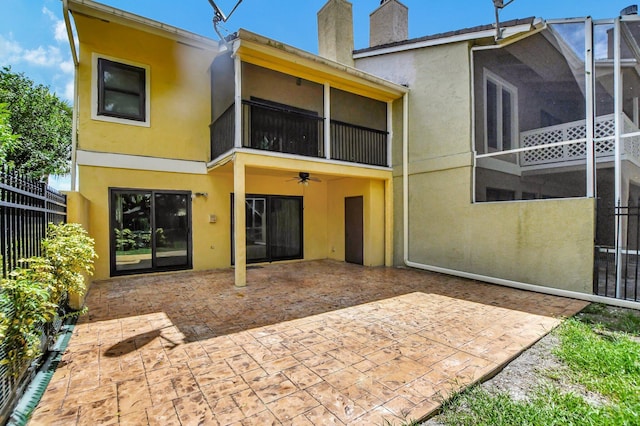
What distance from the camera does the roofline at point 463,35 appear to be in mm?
7001

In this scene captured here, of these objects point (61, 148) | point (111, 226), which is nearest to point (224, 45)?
point (111, 226)

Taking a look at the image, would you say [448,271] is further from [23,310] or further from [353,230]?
[23,310]

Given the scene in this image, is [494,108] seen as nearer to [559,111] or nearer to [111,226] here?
[559,111]

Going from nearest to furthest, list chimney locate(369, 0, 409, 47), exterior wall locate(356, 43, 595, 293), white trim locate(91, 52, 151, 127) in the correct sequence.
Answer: exterior wall locate(356, 43, 595, 293), white trim locate(91, 52, 151, 127), chimney locate(369, 0, 409, 47)

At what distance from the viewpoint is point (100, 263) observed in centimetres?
754

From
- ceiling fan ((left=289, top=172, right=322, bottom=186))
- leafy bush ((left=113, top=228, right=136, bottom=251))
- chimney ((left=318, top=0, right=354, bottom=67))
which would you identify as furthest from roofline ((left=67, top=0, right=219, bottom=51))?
chimney ((left=318, top=0, right=354, bottom=67))

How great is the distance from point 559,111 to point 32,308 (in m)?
15.4

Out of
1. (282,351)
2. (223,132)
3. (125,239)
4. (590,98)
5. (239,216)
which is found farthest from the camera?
(223,132)

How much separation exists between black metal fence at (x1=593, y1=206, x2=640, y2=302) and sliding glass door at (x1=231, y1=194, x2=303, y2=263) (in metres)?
8.10

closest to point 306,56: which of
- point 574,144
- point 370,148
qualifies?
point 370,148

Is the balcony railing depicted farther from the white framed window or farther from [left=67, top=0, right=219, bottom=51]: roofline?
the white framed window

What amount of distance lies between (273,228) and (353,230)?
9.17 ft

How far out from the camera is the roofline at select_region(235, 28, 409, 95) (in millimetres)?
6605

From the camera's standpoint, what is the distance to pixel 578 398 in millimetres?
2779
